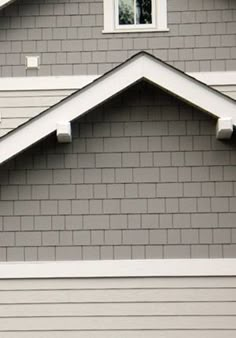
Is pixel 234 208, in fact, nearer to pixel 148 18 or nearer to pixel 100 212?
pixel 100 212

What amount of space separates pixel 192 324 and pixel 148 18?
5.12 m

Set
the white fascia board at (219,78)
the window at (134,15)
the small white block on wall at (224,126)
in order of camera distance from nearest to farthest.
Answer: the small white block on wall at (224,126) < the white fascia board at (219,78) < the window at (134,15)

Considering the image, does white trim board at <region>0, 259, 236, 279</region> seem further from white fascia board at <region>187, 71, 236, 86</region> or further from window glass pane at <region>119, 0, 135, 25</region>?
window glass pane at <region>119, 0, 135, 25</region>

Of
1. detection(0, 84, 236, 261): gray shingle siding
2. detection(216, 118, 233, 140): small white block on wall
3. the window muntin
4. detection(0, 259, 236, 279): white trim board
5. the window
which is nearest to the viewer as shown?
detection(216, 118, 233, 140): small white block on wall

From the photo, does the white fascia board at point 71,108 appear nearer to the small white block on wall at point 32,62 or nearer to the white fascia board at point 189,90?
the white fascia board at point 189,90

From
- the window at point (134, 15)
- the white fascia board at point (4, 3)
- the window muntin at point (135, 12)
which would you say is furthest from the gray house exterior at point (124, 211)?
the white fascia board at point (4, 3)

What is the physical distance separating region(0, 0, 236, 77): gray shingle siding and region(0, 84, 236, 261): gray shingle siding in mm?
2312

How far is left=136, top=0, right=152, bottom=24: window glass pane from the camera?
32.7 feet

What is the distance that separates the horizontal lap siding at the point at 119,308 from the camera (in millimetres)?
7309

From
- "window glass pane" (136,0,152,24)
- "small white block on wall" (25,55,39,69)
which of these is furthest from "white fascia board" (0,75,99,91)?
"window glass pane" (136,0,152,24)

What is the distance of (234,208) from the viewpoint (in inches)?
296

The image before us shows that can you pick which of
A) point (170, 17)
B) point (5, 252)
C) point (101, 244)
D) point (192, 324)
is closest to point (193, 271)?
point (192, 324)

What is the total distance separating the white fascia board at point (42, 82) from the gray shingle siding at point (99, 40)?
0.29 ft

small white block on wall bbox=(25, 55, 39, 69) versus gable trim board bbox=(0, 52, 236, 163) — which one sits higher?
small white block on wall bbox=(25, 55, 39, 69)
